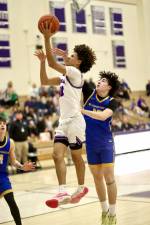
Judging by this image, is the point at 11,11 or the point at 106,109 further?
the point at 11,11

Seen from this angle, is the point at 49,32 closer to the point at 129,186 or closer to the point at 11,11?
the point at 129,186

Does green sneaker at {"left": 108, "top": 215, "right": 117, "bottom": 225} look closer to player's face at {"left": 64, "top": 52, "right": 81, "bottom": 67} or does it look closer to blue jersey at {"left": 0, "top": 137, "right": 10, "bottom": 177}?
blue jersey at {"left": 0, "top": 137, "right": 10, "bottom": 177}

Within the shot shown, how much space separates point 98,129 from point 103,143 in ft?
0.52

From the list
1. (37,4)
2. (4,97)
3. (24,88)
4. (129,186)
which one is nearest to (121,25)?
(37,4)

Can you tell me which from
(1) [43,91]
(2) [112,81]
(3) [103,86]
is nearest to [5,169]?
(3) [103,86]

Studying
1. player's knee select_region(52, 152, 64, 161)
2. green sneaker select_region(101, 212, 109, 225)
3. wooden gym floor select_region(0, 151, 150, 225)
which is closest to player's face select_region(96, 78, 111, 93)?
player's knee select_region(52, 152, 64, 161)

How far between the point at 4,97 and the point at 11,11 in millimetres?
4833

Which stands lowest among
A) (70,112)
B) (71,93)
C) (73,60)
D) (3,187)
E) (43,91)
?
(3,187)

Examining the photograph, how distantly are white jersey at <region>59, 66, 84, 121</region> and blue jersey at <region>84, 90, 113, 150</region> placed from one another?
15.4 inches

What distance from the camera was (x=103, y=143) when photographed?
466 centimetres

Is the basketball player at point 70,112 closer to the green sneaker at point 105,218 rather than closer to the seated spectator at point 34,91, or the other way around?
the green sneaker at point 105,218

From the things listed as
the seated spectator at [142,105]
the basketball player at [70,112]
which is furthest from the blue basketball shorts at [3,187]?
the seated spectator at [142,105]

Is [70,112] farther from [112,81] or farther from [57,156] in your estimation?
[112,81]

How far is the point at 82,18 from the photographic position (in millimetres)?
21594
